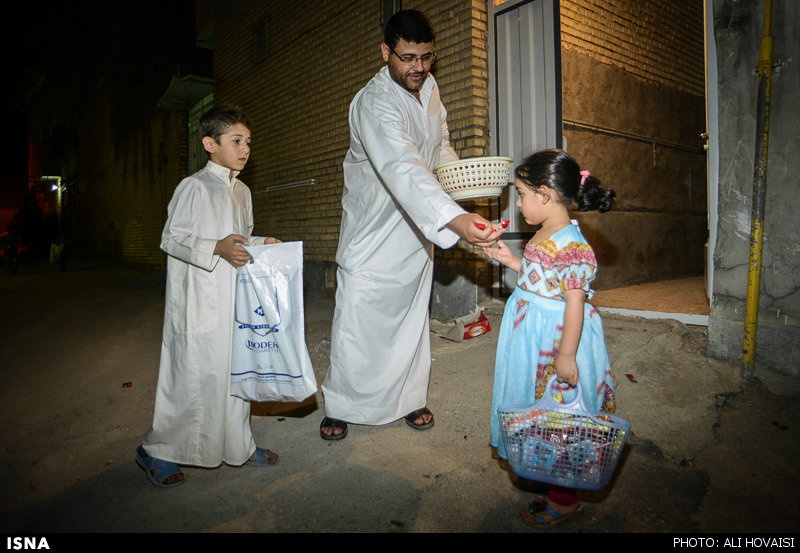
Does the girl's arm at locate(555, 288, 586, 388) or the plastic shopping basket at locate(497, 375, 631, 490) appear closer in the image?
the plastic shopping basket at locate(497, 375, 631, 490)

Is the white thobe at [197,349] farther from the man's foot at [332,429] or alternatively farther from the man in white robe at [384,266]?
the man in white robe at [384,266]

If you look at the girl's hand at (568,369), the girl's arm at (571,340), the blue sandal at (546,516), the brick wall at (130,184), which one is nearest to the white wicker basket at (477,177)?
the girl's arm at (571,340)

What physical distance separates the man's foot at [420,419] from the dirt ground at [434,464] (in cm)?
4

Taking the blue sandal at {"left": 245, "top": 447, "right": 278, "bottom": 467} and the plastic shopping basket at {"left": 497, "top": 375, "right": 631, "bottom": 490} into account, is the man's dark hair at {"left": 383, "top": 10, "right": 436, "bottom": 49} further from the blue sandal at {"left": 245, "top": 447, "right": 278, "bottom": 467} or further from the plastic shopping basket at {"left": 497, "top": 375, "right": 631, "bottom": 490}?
the blue sandal at {"left": 245, "top": 447, "right": 278, "bottom": 467}

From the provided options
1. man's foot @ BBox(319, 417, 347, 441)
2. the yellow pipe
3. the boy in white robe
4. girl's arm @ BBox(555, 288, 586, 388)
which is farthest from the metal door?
the boy in white robe

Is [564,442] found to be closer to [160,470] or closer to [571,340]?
[571,340]

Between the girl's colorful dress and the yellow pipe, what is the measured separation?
67.5 inches

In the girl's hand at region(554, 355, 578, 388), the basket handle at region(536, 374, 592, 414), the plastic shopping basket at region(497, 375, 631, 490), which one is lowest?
the plastic shopping basket at region(497, 375, 631, 490)

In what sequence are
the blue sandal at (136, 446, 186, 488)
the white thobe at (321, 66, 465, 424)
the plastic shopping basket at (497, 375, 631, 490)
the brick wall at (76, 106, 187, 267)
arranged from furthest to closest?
the brick wall at (76, 106, 187, 267), the white thobe at (321, 66, 465, 424), the blue sandal at (136, 446, 186, 488), the plastic shopping basket at (497, 375, 631, 490)

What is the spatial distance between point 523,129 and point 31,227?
41.3 meters

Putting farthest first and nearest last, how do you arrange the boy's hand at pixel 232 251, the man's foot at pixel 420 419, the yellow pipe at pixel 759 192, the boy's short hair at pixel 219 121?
1. the yellow pipe at pixel 759 192
2. the man's foot at pixel 420 419
3. the boy's short hair at pixel 219 121
4. the boy's hand at pixel 232 251

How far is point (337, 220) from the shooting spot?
290 inches

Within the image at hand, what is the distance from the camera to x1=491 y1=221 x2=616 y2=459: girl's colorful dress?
2.01 meters

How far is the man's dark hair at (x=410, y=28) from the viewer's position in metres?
2.62
